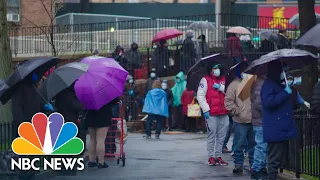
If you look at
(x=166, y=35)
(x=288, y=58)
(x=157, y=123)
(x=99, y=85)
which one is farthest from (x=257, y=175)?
(x=166, y=35)

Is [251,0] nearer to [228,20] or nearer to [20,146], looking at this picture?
[228,20]

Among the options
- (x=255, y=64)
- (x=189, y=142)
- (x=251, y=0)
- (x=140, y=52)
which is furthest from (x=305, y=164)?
(x=251, y=0)

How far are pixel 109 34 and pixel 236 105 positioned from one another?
19.1 m

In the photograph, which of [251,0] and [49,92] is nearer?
[49,92]

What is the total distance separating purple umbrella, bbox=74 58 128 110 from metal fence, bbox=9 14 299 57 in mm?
14315

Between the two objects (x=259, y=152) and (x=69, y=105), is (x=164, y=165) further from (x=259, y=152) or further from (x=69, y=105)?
(x=259, y=152)

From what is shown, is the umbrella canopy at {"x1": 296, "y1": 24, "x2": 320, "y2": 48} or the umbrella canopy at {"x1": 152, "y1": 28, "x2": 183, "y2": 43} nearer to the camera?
the umbrella canopy at {"x1": 296, "y1": 24, "x2": 320, "y2": 48}

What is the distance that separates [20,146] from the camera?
570 inches

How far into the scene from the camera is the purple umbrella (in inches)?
618

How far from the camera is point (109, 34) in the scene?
112 feet

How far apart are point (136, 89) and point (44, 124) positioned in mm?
13411

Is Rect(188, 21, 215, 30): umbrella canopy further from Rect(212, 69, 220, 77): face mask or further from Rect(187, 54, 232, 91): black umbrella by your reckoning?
Rect(212, 69, 220, 77): face mask

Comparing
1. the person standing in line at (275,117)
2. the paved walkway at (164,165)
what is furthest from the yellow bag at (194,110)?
the person standing in line at (275,117)

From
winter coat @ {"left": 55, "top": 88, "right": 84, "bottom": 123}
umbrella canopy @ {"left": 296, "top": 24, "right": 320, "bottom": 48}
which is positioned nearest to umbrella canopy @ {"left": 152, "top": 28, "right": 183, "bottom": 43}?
winter coat @ {"left": 55, "top": 88, "right": 84, "bottom": 123}
